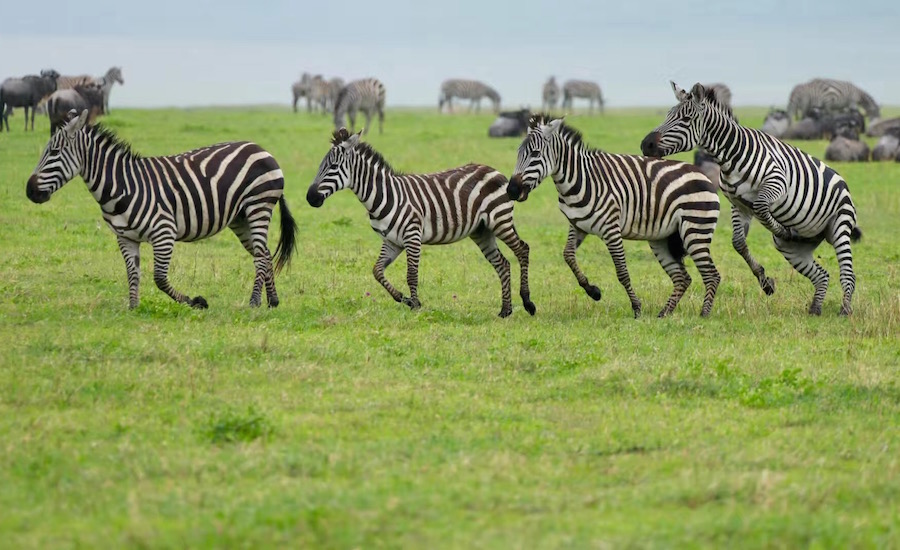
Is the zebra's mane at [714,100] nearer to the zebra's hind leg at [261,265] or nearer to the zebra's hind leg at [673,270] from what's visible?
the zebra's hind leg at [673,270]

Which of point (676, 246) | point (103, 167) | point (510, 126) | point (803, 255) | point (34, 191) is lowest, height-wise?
point (803, 255)

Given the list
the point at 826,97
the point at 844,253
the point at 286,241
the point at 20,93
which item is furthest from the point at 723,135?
the point at 826,97

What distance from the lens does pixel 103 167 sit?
11.7 m

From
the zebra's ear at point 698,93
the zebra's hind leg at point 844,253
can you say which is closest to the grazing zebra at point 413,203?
the zebra's ear at point 698,93

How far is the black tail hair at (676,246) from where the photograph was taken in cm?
1280

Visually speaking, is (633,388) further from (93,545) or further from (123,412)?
(93,545)

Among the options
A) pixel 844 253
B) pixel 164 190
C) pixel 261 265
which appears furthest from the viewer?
pixel 844 253

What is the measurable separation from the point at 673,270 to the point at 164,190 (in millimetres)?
5567

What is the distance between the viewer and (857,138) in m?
31.8

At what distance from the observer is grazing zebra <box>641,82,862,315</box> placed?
42.2 feet

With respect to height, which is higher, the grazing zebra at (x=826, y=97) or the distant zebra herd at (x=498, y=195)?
the grazing zebra at (x=826, y=97)

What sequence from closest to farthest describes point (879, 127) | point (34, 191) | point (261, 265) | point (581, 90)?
point (34, 191)
point (261, 265)
point (879, 127)
point (581, 90)

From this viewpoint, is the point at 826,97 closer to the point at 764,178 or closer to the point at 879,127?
the point at 879,127

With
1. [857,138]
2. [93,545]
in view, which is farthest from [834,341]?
[857,138]
